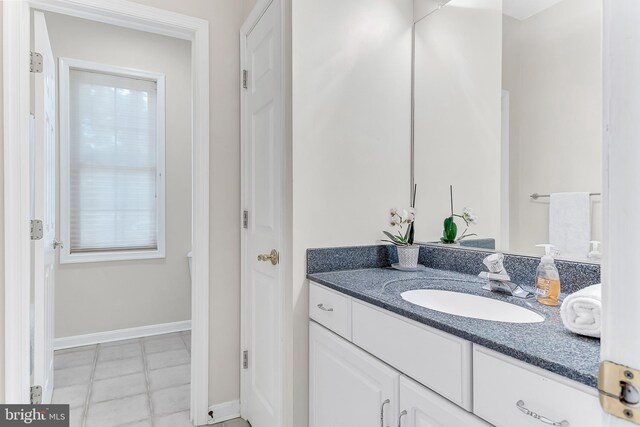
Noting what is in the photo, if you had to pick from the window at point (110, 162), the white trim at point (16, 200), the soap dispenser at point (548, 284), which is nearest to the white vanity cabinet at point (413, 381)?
the soap dispenser at point (548, 284)

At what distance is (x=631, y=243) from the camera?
1.27 ft

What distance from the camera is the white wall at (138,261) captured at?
282 centimetres

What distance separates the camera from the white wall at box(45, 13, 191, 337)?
9.26ft

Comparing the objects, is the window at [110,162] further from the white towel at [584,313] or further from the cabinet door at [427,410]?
the white towel at [584,313]

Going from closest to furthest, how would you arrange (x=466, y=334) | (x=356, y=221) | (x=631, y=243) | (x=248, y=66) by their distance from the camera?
1. (x=631, y=243)
2. (x=466, y=334)
3. (x=356, y=221)
4. (x=248, y=66)

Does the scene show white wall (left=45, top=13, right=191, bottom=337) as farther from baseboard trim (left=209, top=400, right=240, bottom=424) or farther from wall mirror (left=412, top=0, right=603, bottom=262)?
wall mirror (left=412, top=0, right=603, bottom=262)

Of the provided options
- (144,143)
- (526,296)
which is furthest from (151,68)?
(526,296)

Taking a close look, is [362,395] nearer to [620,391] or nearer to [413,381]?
[413,381]

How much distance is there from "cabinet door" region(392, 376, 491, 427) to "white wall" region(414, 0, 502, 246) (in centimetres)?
76

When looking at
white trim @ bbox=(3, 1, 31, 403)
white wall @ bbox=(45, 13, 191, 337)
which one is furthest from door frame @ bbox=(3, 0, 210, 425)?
Result: white wall @ bbox=(45, 13, 191, 337)

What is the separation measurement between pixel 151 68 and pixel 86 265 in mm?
1766

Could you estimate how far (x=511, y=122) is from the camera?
1382 millimetres

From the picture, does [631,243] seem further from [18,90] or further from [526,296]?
[18,90]

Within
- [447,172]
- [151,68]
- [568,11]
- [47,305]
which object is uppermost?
[151,68]
